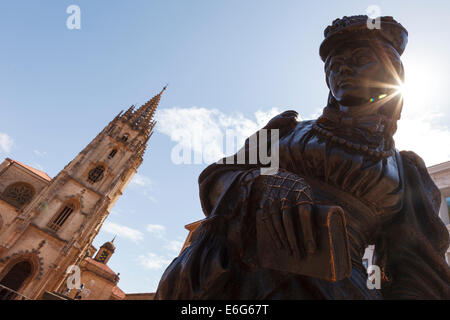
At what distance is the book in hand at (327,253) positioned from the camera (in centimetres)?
91

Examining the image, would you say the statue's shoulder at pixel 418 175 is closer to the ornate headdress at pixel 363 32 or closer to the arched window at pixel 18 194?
the ornate headdress at pixel 363 32

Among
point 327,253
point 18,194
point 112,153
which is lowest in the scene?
point 327,253

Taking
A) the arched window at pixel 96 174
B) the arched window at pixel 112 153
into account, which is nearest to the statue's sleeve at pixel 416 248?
the arched window at pixel 96 174

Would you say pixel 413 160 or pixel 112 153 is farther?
pixel 112 153

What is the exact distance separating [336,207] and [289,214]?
164mm

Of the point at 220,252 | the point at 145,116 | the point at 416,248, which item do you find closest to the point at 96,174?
the point at 145,116

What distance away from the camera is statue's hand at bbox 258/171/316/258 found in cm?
96

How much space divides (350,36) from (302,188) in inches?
54.0

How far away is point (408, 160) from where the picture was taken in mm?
1935

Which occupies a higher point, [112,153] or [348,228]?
[112,153]

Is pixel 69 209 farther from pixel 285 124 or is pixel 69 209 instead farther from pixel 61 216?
pixel 285 124

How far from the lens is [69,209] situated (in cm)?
3181

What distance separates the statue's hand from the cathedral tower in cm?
3291

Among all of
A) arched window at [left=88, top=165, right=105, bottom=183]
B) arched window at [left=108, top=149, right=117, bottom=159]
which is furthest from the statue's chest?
arched window at [left=108, top=149, right=117, bottom=159]
